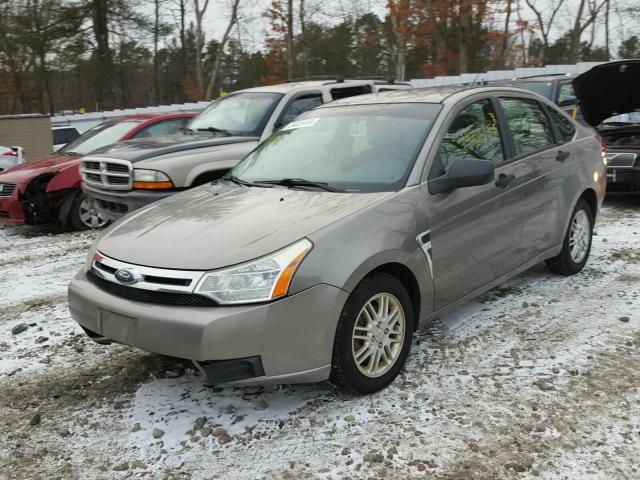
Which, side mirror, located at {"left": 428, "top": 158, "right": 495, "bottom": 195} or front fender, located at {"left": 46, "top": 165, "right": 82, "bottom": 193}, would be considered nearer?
side mirror, located at {"left": 428, "top": 158, "right": 495, "bottom": 195}

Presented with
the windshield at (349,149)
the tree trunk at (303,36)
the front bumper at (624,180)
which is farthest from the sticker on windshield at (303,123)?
the tree trunk at (303,36)

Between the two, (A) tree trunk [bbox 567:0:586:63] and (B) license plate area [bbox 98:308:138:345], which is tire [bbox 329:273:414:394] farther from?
(A) tree trunk [bbox 567:0:586:63]

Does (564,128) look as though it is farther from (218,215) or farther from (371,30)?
(371,30)

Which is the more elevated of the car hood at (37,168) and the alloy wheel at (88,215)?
the car hood at (37,168)

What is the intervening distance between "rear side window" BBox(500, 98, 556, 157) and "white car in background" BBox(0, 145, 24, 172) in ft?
31.3

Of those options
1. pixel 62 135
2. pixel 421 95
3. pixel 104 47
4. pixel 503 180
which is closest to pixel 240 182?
pixel 421 95

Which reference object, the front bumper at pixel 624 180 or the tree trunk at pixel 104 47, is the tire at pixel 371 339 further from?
the tree trunk at pixel 104 47

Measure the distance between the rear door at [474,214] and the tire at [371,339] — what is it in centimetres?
38

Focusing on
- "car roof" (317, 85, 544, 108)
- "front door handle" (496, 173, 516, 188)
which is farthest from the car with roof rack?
"front door handle" (496, 173, 516, 188)

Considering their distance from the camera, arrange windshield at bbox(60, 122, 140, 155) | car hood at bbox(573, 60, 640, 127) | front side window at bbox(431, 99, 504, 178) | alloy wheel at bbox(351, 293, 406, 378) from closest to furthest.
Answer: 1. alloy wheel at bbox(351, 293, 406, 378)
2. front side window at bbox(431, 99, 504, 178)
3. car hood at bbox(573, 60, 640, 127)
4. windshield at bbox(60, 122, 140, 155)

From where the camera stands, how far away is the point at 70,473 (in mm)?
2861

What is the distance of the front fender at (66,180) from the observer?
325 inches

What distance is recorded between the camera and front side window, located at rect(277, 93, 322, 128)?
7.48m

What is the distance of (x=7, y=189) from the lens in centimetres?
829
